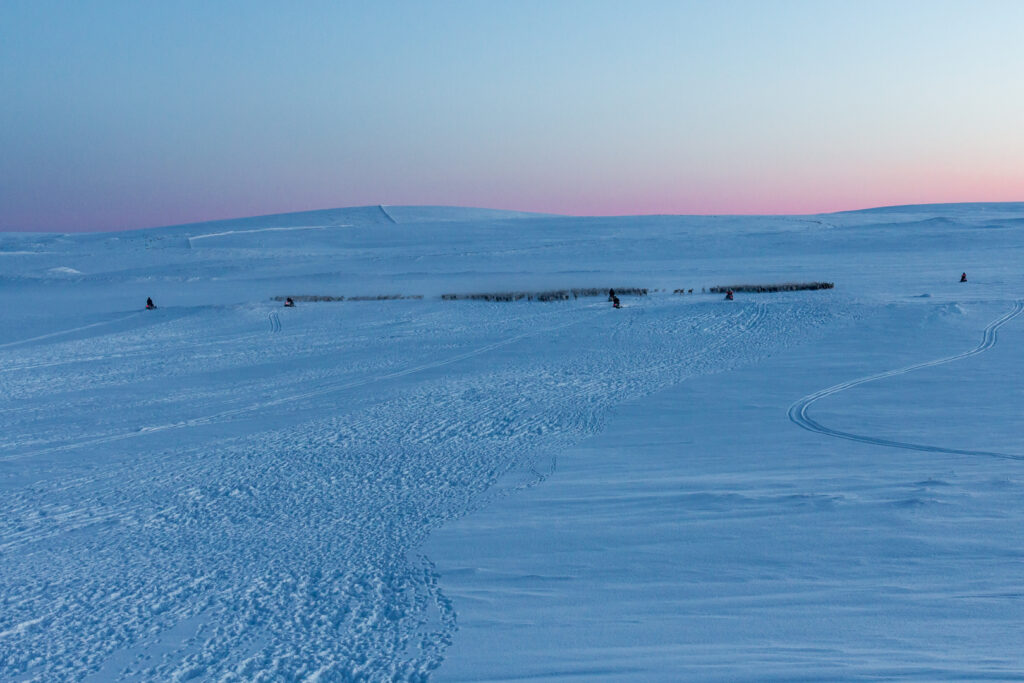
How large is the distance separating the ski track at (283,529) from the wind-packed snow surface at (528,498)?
30mm

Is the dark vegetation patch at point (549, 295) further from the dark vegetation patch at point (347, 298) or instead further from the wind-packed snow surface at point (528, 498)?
the wind-packed snow surface at point (528, 498)

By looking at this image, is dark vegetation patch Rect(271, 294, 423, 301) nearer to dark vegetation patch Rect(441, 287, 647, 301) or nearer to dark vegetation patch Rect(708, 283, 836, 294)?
dark vegetation patch Rect(441, 287, 647, 301)

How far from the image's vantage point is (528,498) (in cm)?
818

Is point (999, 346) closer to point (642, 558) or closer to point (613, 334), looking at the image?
point (613, 334)

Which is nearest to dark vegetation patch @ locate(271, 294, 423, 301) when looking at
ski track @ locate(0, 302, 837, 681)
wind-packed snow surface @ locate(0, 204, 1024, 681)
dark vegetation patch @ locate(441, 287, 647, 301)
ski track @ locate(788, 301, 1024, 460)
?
dark vegetation patch @ locate(441, 287, 647, 301)

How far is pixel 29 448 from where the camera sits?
10.9 metres

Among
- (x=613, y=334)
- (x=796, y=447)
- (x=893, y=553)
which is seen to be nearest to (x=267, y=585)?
(x=893, y=553)

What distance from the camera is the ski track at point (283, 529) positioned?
17.0 feet

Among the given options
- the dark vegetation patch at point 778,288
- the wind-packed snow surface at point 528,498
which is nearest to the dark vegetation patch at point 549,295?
the dark vegetation patch at point 778,288

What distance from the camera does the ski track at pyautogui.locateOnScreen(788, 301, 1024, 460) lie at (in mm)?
9336

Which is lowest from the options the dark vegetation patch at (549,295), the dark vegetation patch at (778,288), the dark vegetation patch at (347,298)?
the dark vegetation patch at (347,298)

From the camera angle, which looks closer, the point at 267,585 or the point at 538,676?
the point at 538,676

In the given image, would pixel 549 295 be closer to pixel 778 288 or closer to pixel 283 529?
pixel 778 288

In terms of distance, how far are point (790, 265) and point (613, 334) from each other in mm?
22899
